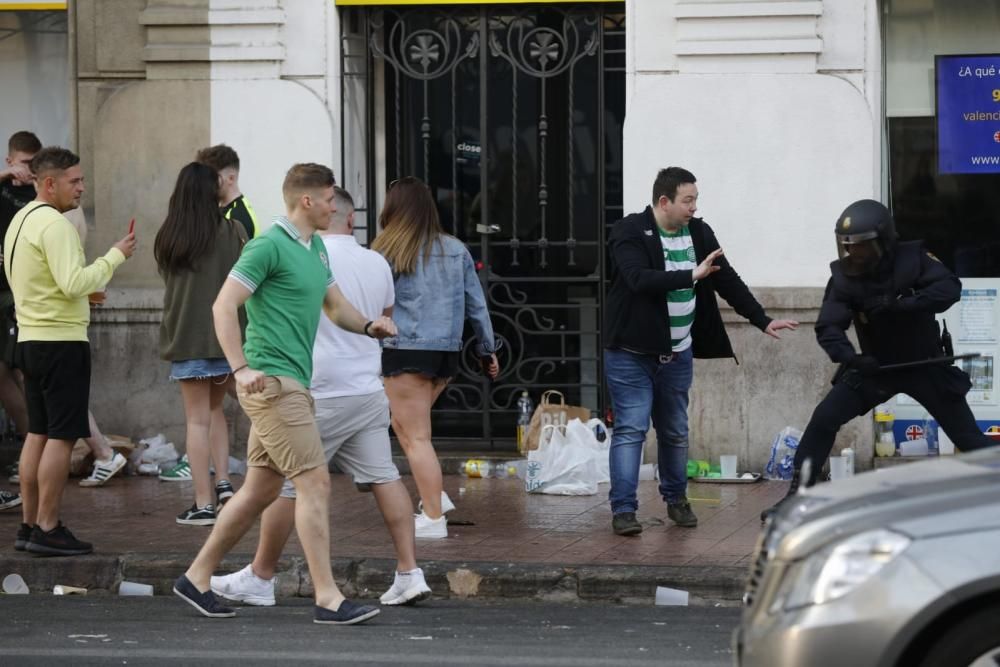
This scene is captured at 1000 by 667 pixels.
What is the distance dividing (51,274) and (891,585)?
529cm

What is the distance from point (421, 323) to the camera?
8.77 metres

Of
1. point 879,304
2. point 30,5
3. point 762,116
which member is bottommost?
point 879,304

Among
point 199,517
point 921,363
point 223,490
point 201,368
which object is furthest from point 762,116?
point 199,517

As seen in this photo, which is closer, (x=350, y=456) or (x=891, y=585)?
(x=891, y=585)

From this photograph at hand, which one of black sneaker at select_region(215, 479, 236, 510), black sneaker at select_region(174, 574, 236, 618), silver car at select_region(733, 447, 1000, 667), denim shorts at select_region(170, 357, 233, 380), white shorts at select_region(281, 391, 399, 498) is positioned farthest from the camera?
black sneaker at select_region(215, 479, 236, 510)

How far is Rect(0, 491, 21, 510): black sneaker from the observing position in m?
10.1

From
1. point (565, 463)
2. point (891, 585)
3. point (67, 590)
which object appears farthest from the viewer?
point (565, 463)

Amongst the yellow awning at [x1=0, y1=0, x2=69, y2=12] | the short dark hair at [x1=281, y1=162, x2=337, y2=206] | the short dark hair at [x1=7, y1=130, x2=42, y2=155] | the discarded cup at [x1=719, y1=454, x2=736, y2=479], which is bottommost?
the discarded cup at [x1=719, y1=454, x2=736, y2=479]

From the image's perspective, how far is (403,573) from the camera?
739cm

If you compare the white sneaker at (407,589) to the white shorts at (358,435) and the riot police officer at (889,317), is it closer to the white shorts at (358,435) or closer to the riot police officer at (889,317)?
the white shorts at (358,435)

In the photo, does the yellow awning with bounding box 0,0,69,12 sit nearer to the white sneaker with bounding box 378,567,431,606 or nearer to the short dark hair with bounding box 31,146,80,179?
the short dark hair with bounding box 31,146,80,179

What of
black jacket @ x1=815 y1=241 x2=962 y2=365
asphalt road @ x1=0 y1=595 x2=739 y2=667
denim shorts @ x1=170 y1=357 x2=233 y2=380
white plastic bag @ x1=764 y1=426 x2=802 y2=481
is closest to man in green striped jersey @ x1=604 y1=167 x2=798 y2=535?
black jacket @ x1=815 y1=241 x2=962 y2=365

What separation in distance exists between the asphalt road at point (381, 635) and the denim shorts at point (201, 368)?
5.65 ft

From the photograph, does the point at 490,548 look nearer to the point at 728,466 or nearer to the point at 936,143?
the point at 728,466
